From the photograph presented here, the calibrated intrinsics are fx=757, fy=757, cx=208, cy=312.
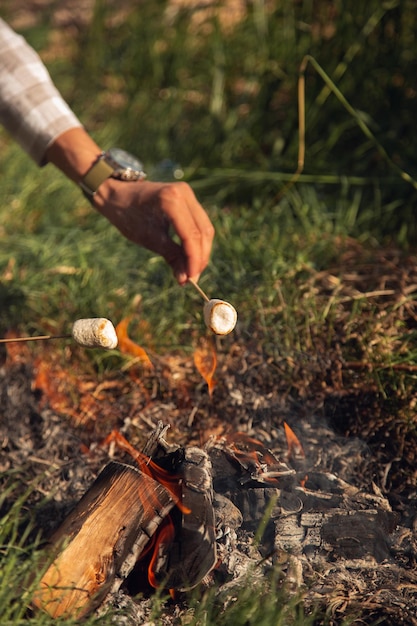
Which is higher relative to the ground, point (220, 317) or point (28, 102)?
point (28, 102)

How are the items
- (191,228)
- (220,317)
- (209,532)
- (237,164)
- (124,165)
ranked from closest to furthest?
1. (209,532)
2. (220,317)
3. (191,228)
4. (124,165)
5. (237,164)

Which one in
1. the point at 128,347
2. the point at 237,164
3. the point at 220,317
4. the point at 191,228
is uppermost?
the point at 191,228

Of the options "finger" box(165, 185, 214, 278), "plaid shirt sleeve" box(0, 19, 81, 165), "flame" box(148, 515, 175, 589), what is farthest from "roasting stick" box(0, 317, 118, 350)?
"plaid shirt sleeve" box(0, 19, 81, 165)

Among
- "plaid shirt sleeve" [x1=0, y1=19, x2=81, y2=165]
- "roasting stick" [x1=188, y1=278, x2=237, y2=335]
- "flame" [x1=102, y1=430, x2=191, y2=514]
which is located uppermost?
"plaid shirt sleeve" [x1=0, y1=19, x2=81, y2=165]

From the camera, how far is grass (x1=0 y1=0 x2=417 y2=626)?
9.96ft

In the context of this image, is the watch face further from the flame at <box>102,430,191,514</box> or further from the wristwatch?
the flame at <box>102,430,191,514</box>

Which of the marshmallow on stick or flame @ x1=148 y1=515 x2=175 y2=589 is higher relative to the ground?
the marshmallow on stick

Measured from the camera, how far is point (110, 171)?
8.86ft

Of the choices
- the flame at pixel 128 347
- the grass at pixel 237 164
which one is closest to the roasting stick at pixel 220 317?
the grass at pixel 237 164

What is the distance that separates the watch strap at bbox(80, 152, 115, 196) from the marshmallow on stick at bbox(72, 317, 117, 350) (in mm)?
644

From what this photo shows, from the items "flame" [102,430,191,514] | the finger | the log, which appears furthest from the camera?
the finger

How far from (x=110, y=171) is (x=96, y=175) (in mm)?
52

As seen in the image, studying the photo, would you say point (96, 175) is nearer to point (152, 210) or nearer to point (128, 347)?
point (152, 210)

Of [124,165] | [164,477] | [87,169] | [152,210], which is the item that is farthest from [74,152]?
[164,477]
